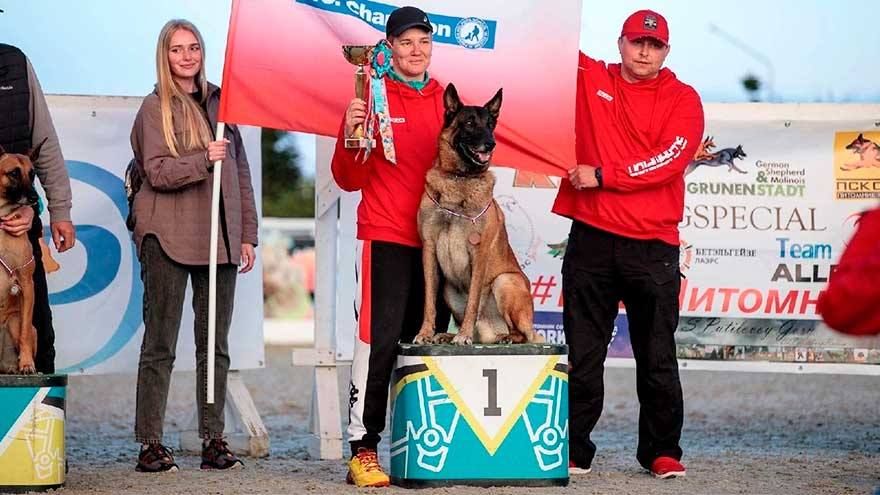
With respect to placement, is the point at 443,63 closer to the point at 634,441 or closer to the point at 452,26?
the point at 452,26

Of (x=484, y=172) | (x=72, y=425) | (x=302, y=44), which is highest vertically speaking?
(x=302, y=44)

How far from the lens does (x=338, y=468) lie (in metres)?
6.69

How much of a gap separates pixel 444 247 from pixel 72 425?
15.5 ft

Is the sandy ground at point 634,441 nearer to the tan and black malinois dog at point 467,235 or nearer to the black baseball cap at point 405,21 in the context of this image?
the tan and black malinois dog at point 467,235

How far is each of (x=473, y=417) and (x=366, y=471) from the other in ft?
1.90

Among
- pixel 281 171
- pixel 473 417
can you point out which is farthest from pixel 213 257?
pixel 281 171

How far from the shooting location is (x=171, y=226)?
637cm

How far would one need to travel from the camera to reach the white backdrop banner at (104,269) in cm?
774

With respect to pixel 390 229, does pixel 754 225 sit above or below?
above

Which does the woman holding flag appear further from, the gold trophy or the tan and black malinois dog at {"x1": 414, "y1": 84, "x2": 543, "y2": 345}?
the tan and black malinois dog at {"x1": 414, "y1": 84, "x2": 543, "y2": 345}

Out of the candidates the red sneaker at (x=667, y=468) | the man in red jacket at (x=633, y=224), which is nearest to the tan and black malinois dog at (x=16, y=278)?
the man in red jacket at (x=633, y=224)

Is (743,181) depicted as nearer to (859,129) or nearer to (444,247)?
(859,129)

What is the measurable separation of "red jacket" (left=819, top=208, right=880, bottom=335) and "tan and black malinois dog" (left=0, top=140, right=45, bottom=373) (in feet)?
14.0

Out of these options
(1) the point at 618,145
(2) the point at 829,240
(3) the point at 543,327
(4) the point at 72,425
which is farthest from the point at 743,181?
(4) the point at 72,425
